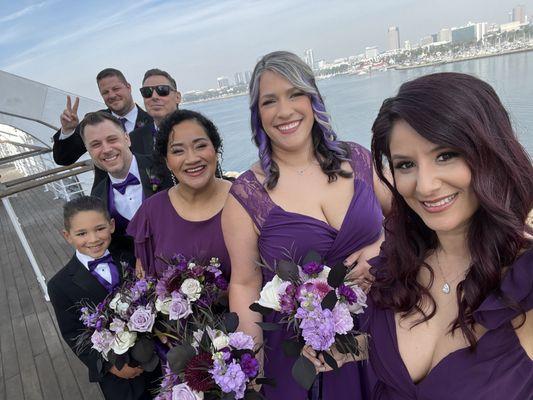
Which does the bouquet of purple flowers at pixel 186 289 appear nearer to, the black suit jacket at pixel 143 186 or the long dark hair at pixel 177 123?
the long dark hair at pixel 177 123

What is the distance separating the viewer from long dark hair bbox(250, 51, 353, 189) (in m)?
1.48

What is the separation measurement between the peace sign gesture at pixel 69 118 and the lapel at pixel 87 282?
1.89 metres

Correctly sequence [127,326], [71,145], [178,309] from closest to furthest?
[178,309] < [127,326] < [71,145]

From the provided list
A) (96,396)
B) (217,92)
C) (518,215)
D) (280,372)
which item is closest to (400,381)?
(518,215)

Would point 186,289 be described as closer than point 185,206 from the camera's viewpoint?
A: Yes

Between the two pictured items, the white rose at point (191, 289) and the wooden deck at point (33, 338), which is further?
the wooden deck at point (33, 338)

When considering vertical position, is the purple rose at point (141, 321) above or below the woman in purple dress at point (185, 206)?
below

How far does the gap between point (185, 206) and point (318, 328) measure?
3.63 feet

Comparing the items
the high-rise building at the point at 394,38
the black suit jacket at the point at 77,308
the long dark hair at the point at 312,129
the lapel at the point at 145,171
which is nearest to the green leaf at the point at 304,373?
the long dark hair at the point at 312,129

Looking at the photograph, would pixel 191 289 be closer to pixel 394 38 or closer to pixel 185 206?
pixel 185 206

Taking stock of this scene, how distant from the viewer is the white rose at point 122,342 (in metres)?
1.47

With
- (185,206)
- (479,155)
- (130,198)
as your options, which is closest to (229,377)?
(479,155)

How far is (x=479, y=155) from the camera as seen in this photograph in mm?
893

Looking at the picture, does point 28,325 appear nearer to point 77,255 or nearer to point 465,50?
point 77,255
